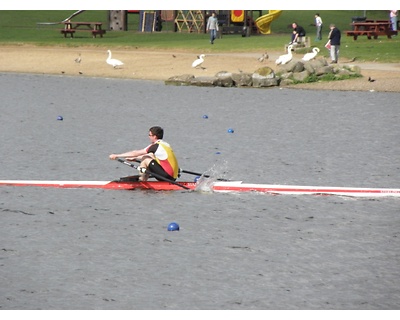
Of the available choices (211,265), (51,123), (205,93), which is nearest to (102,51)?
(205,93)

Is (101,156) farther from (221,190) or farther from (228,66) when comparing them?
(228,66)

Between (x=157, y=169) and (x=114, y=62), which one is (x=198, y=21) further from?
(x=157, y=169)

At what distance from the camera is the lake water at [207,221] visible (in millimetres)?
16031

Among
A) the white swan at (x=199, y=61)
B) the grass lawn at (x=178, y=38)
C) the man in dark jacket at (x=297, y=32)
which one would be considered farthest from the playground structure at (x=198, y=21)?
the white swan at (x=199, y=61)

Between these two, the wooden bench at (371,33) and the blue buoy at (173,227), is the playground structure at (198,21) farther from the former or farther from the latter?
the blue buoy at (173,227)

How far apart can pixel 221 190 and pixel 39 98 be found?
77.9ft

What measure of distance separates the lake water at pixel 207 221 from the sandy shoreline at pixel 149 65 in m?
8.20

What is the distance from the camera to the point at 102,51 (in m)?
62.2

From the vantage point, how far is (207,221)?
69.5 feet

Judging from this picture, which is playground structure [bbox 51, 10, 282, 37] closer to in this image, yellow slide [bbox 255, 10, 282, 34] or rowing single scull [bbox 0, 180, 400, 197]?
yellow slide [bbox 255, 10, 282, 34]

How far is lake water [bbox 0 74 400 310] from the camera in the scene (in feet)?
52.6

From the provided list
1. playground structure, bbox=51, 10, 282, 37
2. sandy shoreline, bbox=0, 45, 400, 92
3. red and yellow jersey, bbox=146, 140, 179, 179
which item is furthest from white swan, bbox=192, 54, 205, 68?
red and yellow jersey, bbox=146, 140, 179, 179

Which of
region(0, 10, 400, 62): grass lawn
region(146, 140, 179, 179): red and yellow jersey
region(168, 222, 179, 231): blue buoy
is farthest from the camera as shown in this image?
region(0, 10, 400, 62): grass lawn

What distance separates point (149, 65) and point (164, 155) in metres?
33.0
